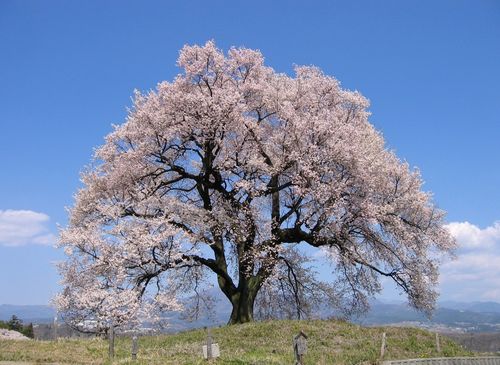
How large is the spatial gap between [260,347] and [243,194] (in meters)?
12.2

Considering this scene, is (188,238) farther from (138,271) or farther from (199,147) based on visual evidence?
(199,147)

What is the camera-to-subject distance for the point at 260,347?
24.6 m

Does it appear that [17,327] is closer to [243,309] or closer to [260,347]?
[243,309]

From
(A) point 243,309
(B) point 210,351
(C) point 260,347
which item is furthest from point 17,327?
(B) point 210,351

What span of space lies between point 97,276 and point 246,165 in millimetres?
11135

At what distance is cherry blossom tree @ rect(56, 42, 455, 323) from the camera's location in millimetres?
32344

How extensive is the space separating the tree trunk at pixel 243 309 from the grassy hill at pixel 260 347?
142 inches

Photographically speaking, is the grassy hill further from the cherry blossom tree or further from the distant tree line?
the distant tree line

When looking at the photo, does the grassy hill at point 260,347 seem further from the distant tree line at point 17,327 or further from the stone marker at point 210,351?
the distant tree line at point 17,327

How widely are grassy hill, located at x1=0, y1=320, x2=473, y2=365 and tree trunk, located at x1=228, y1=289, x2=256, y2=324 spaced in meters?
3.61

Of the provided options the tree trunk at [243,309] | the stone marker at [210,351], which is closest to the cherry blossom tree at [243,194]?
the tree trunk at [243,309]

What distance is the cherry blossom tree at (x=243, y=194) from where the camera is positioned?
106 ft

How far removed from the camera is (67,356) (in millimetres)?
21406

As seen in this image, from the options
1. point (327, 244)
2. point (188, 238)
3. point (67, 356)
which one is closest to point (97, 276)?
point (188, 238)
